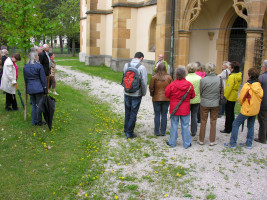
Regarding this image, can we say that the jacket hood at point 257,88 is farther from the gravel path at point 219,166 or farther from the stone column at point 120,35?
the stone column at point 120,35

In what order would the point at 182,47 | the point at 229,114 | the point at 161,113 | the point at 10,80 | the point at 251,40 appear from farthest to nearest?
the point at 182,47 < the point at 251,40 < the point at 10,80 < the point at 229,114 < the point at 161,113

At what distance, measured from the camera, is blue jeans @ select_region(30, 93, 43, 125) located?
257 inches

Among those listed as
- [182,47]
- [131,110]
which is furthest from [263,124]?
[182,47]

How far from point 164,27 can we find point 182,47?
1192 millimetres

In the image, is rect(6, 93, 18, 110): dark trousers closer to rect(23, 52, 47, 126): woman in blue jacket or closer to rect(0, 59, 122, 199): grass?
rect(0, 59, 122, 199): grass

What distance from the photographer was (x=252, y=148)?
19.8ft

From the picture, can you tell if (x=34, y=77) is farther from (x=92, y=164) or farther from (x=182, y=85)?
(x=182, y=85)

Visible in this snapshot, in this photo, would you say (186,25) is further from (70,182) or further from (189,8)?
(70,182)

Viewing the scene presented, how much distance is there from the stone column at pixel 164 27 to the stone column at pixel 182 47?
1.20 feet

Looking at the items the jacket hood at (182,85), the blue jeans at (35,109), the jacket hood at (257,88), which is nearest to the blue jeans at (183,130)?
the jacket hood at (182,85)

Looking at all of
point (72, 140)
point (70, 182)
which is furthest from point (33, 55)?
point (70, 182)

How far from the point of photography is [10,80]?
23.8 ft

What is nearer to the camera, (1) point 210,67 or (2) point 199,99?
(1) point 210,67

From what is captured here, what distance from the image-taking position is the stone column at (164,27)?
12172 mm
